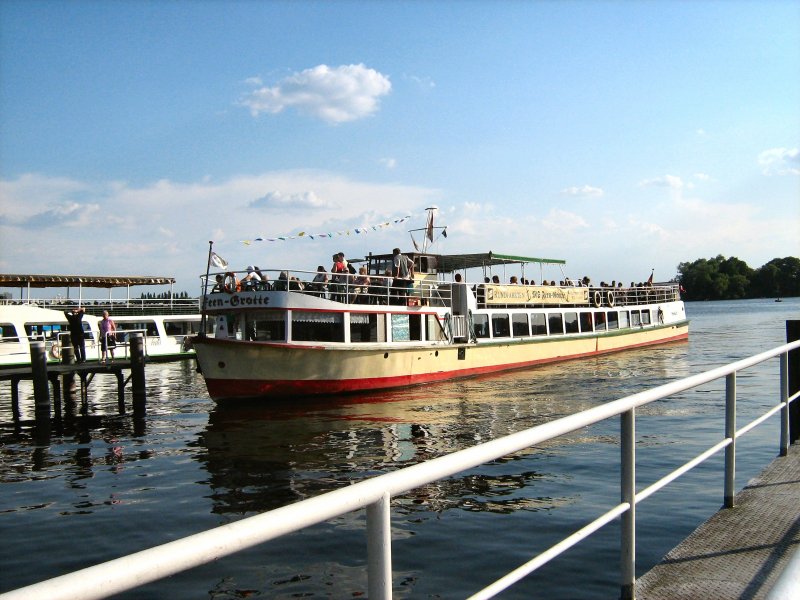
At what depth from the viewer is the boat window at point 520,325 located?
98.6 feet

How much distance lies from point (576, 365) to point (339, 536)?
2376 centimetres

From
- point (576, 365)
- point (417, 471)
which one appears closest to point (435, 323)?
point (576, 365)

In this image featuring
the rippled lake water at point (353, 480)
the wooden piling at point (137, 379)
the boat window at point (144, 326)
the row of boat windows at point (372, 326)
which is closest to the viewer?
the rippled lake water at point (353, 480)

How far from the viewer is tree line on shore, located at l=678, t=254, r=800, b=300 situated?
174625 millimetres

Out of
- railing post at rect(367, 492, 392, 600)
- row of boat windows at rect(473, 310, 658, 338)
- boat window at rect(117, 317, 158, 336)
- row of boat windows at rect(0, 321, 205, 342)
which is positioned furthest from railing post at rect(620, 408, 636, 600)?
boat window at rect(117, 317, 158, 336)

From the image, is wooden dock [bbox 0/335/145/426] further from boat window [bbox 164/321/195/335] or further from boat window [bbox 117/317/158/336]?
boat window [bbox 164/321/195/335]

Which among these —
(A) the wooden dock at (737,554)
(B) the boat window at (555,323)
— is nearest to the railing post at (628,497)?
(A) the wooden dock at (737,554)

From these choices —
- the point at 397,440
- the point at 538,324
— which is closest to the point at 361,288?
the point at 397,440

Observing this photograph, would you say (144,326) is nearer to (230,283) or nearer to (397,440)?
(230,283)

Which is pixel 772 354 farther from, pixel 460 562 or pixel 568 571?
pixel 460 562

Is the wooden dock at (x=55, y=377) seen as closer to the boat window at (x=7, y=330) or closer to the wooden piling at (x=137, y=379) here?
the wooden piling at (x=137, y=379)

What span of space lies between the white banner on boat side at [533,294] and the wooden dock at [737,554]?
23.0 m

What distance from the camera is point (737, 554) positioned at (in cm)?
452

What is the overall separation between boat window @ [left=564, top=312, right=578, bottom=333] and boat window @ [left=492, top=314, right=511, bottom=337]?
5587 mm
